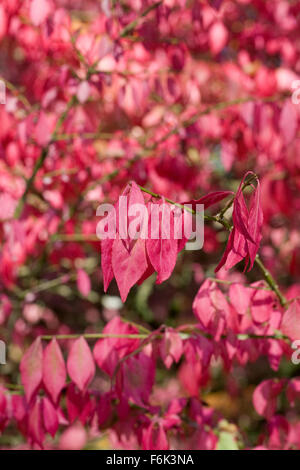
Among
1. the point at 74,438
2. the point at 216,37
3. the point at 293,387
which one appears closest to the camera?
the point at 293,387

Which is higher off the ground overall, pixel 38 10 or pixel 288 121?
pixel 38 10

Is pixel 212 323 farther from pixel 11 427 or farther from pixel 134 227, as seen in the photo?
pixel 11 427

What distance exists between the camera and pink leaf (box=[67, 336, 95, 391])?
54.5 inches

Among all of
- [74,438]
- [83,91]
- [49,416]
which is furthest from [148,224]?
[74,438]

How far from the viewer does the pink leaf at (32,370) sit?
1372 millimetres

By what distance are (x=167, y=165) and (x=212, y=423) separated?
124 centimetres

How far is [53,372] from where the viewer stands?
138cm

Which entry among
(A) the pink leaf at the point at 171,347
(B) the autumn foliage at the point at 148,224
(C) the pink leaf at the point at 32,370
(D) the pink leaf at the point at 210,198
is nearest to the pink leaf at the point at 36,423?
(B) the autumn foliage at the point at 148,224

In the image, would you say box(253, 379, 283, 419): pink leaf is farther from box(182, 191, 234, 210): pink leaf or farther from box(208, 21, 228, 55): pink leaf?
box(208, 21, 228, 55): pink leaf

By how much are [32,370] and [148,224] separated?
61 centimetres

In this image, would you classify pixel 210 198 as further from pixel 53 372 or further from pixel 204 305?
pixel 53 372

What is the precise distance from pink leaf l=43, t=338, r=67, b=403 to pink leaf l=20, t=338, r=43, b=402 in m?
0.02

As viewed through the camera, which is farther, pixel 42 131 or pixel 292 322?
pixel 42 131

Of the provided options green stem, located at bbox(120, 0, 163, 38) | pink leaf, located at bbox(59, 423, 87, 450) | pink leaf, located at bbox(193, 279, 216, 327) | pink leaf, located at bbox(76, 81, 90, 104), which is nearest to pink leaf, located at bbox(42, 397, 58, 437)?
pink leaf, located at bbox(193, 279, 216, 327)
